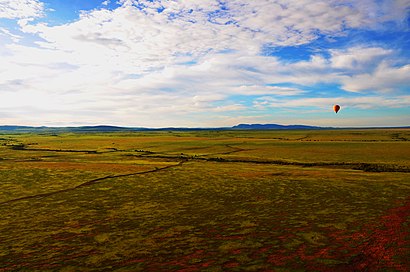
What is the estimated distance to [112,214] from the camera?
2267 centimetres

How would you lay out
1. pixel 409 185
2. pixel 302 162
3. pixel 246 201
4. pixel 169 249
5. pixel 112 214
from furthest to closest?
pixel 302 162 → pixel 409 185 → pixel 246 201 → pixel 112 214 → pixel 169 249

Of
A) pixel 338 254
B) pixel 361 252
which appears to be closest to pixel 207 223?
pixel 338 254

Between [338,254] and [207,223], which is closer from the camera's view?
[338,254]

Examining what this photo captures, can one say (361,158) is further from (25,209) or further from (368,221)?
(25,209)

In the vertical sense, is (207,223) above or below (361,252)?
below

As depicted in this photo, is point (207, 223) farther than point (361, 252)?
Yes

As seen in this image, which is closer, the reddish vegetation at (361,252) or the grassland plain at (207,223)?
the reddish vegetation at (361,252)

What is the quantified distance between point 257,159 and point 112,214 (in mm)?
39711

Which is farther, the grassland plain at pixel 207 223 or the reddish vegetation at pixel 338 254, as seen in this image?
the grassland plain at pixel 207 223

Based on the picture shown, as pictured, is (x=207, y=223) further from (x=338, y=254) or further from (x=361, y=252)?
(x=361, y=252)

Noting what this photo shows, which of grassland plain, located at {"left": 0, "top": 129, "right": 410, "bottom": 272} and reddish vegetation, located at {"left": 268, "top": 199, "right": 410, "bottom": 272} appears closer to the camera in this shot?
reddish vegetation, located at {"left": 268, "top": 199, "right": 410, "bottom": 272}

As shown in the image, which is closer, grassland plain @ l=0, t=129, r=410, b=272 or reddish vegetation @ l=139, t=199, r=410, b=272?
reddish vegetation @ l=139, t=199, r=410, b=272

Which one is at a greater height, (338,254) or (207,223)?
(338,254)

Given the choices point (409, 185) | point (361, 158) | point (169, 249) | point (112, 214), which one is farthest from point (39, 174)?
point (361, 158)
